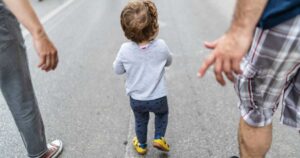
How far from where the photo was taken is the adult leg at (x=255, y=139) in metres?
1.79

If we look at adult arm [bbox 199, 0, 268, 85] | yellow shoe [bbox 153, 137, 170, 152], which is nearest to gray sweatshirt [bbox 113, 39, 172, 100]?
yellow shoe [bbox 153, 137, 170, 152]

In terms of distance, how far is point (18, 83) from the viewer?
6.73 feet

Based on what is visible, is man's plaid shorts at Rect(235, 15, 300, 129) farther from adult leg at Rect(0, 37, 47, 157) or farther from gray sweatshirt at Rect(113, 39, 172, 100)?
adult leg at Rect(0, 37, 47, 157)

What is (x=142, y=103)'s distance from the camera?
7.40 feet

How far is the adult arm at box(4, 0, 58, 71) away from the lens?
1.72 m

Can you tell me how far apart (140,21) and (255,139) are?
3.09 ft

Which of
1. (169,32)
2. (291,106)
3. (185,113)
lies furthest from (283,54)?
(169,32)

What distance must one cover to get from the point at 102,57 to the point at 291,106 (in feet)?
10.6

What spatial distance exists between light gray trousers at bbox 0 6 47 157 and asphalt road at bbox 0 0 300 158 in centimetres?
37

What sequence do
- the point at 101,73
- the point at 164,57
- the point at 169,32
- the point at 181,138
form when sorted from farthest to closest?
the point at 169,32, the point at 101,73, the point at 181,138, the point at 164,57

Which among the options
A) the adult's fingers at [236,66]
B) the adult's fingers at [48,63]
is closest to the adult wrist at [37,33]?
the adult's fingers at [48,63]

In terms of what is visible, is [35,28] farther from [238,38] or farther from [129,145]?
[129,145]

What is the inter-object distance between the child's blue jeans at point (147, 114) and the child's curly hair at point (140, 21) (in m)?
0.45

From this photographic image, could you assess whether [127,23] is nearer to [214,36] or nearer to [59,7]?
[214,36]
